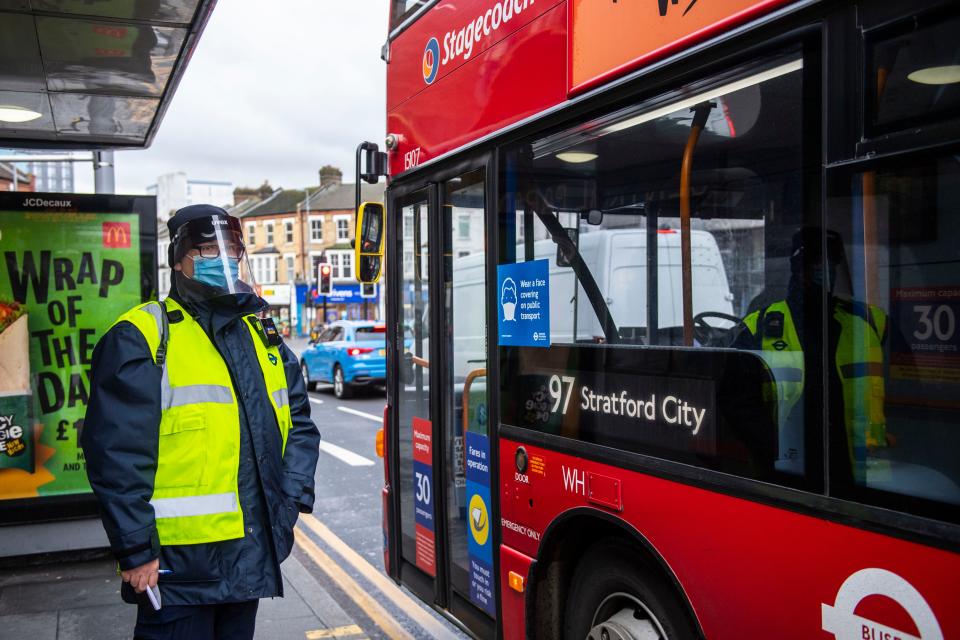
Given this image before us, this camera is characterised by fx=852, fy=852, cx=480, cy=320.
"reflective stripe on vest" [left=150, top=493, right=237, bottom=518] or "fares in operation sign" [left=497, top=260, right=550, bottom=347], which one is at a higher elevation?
"fares in operation sign" [left=497, top=260, right=550, bottom=347]

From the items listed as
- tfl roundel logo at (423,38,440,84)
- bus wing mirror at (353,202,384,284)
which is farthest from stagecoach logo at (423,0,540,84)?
bus wing mirror at (353,202,384,284)

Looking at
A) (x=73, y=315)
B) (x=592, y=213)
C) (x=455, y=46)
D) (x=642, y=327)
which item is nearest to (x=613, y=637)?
(x=642, y=327)

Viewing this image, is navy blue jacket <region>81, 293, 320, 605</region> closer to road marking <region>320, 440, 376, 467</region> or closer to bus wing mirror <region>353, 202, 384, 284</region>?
bus wing mirror <region>353, 202, 384, 284</region>

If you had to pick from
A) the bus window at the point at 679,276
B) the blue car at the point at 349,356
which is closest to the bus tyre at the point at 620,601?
the bus window at the point at 679,276

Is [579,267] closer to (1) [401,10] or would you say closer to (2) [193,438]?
(2) [193,438]

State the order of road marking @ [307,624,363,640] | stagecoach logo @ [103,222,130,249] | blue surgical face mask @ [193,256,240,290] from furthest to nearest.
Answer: stagecoach logo @ [103,222,130,249]
road marking @ [307,624,363,640]
blue surgical face mask @ [193,256,240,290]

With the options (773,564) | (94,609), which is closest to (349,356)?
(94,609)

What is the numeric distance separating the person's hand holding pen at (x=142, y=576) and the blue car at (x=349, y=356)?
15.0 meters

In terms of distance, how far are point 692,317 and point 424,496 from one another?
2250 millimetres

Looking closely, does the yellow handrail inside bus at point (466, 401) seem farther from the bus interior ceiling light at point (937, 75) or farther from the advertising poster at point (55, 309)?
the advertising poster at point (55, 309)

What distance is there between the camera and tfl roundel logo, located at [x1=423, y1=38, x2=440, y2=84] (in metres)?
4.27

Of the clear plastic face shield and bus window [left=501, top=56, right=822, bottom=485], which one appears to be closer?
bus window [left=501, top=56, right=822, bottom=485]

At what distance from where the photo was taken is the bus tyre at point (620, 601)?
2672 millimetres

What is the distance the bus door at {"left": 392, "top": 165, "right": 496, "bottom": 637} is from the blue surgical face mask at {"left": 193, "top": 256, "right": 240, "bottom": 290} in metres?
1.18
